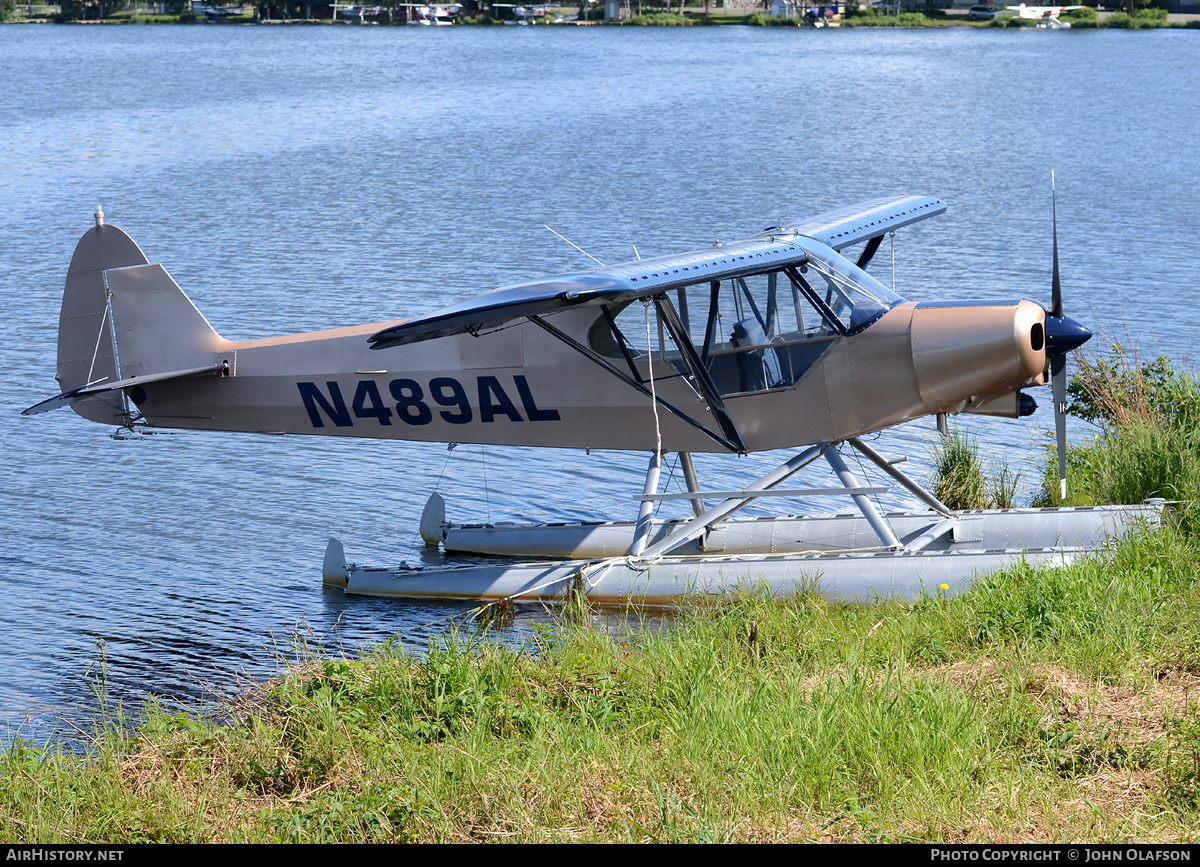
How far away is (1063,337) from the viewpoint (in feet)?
25.9

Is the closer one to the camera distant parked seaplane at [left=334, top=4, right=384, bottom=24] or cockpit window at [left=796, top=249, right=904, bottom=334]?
cockpit window at [left=796, top=249, right=904, bottom=334]

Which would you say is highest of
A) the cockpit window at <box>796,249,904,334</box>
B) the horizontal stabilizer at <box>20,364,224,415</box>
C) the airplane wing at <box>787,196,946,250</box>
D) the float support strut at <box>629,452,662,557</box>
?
the airplane wing at <box>787,196,946,250</box>

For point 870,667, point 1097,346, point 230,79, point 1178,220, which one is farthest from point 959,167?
point 230,79

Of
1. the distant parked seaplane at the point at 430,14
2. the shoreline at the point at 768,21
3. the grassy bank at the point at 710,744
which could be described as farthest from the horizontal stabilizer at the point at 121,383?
the distant parked seaplane at the point at 430,14

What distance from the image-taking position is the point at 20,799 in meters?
5.15

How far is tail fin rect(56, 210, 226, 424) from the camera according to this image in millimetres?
9797

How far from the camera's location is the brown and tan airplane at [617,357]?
25.9 ft

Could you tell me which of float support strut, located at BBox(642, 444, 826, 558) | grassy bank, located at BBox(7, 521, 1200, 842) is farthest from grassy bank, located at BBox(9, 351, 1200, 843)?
float support strut, located at BBox(642, 444, 826, 558)

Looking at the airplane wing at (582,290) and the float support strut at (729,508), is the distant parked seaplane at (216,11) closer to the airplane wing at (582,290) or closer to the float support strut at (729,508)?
the float support strut at (729,508)

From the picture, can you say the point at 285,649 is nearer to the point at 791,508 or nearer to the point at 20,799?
the point at 20,799

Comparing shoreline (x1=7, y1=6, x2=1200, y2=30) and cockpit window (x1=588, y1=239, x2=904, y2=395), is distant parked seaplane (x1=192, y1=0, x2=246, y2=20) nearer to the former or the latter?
shoreline (x1=7, y1=6, x2=1200, y2=30)

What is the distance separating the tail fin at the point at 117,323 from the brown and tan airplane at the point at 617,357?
0.02m

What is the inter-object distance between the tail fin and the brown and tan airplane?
0.05 feet
